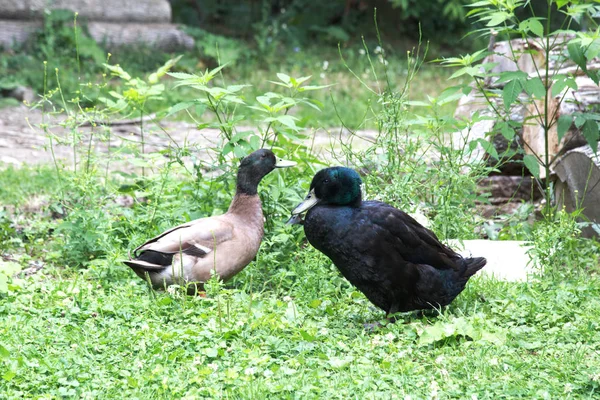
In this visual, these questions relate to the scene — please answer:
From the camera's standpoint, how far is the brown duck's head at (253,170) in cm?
554

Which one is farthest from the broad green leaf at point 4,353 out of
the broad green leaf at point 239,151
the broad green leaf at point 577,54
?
the broad green leaf at point 577,54

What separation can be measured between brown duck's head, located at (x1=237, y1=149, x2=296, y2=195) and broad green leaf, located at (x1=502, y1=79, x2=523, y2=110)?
5.02 ft

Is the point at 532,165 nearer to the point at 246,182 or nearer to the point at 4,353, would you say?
the point at 246,182

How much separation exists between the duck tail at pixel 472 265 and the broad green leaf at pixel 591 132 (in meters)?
1.33

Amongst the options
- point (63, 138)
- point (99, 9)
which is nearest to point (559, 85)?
point (63, 138)

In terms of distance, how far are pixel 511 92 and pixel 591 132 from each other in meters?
0.64

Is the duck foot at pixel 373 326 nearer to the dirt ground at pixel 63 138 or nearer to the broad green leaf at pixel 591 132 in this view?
the broad green leaf at pixel 591 132

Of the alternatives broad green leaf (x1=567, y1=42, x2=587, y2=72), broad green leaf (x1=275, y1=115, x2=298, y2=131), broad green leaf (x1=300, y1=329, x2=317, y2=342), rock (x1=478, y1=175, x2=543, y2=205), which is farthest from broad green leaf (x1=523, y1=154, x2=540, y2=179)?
broad green leaf (x1=300, y1=329, x2=317, y2=342)

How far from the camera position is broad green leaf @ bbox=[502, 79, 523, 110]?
17.9 ft

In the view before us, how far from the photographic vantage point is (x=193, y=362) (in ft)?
13.0

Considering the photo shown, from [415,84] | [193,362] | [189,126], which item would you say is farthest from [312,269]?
[415,84]

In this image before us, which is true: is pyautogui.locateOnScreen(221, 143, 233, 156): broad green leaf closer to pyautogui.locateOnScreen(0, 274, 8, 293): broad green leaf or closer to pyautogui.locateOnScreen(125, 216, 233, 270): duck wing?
pyautogui.locateOnScreen(125, 216, 233, 270): duck wing

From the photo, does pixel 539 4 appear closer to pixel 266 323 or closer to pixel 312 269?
pixel 312 269

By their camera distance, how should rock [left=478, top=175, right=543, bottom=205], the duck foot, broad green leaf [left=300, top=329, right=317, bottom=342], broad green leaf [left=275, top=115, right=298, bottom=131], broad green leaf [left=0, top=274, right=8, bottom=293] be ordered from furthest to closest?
rock [left=478, top=175, right=543, bottom=205] → broad green leaf [left=275, top=115, right=298, bottom=131] → broad green leaf [left=0, top=274, right=8, bottom=293] → the duck foot → broad green leaf [left=300, top=329, right=317, bottom=342]
